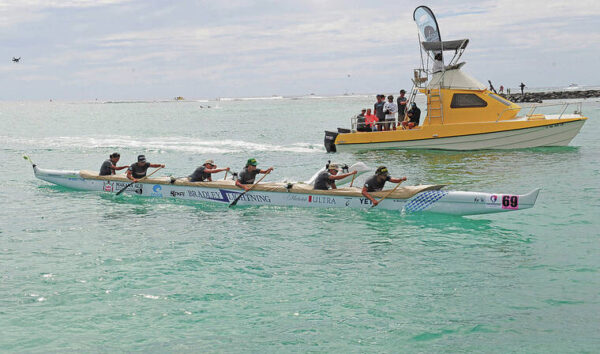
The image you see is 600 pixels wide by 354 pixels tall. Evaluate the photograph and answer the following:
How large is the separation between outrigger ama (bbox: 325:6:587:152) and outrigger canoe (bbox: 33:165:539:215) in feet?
40.7

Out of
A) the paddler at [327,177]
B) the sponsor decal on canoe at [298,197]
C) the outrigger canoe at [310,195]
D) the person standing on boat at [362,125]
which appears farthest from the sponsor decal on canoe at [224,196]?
the person standing on boat at [362,125]

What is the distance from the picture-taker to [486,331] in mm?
8164

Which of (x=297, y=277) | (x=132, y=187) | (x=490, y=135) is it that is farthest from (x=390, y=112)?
(x=297, y=277)

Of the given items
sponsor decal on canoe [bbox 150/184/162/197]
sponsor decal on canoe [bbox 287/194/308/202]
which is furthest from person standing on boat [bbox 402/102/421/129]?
sponsor decal on canoe [bbox 150/184/162/197]

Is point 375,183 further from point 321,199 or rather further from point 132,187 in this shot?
point 132,187

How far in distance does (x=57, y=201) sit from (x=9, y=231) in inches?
173

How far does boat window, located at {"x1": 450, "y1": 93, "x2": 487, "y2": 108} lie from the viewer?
26.4 meters

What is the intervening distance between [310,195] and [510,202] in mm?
5585

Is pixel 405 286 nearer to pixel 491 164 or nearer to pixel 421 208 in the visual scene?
pixel 421 208

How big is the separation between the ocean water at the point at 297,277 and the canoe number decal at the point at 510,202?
2.55 feet

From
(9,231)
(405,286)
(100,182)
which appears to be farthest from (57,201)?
(405,286)

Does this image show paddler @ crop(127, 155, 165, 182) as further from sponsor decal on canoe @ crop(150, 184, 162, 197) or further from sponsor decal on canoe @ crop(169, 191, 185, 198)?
sponsor decal on canoe @ crop(169, 191, 185, 198)

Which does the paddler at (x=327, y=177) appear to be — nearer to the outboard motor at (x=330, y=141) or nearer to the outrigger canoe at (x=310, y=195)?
the outrigger canoe at (x=310, y=195)

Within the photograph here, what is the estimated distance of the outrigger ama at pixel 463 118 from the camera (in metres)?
26.3
